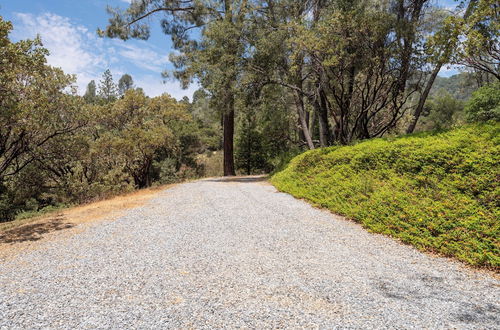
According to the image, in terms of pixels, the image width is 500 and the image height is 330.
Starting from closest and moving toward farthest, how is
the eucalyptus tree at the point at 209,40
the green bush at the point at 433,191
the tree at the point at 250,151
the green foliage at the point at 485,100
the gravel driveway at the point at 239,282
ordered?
the gravel driveway at the point at 239,282 → the green bush at the point at 433,191 → the eucalyptus tree at the point at 209,40 → the green foliage at the point at 485,100 → the tree at the point at 250,151

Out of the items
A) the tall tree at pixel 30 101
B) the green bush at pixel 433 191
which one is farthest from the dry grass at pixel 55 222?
the green bush at pixel 433 191

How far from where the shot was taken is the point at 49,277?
13.3 feet

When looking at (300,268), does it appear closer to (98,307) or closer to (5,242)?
(98,307)

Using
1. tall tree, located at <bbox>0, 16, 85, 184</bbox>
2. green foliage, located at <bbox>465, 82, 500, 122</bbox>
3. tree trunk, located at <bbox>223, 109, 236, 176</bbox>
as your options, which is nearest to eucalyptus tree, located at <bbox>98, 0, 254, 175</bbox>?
tree trunk, located at <bbox>223, 109, 236, 176</bbox>

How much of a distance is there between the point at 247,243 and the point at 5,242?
4953 mm

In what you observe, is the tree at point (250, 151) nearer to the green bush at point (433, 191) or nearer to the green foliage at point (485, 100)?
the green bush at point (433, 191)

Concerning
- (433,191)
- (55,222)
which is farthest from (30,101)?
(433,191)

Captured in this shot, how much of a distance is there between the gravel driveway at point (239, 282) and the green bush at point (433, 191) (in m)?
0.36

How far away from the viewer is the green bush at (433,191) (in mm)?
4449

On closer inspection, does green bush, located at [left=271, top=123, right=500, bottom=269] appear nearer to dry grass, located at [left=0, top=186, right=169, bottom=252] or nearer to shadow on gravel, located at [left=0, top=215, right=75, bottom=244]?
dry grass, located at [left=0, top=186, right=169, bottom=252]

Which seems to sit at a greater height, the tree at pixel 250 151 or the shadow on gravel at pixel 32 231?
the tree at pixel 250 151

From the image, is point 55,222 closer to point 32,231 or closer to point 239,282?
point 32,231

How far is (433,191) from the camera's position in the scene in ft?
17.6

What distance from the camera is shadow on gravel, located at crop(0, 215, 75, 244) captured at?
19.8 ft
